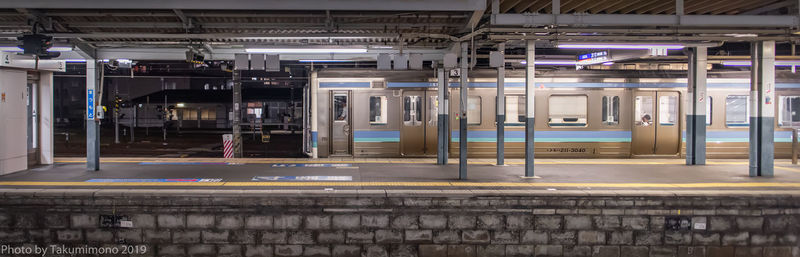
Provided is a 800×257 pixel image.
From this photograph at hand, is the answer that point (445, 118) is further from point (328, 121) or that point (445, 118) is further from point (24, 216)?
point (24, 216)

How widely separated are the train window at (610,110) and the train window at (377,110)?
620 centimetres

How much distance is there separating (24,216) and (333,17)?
6038 millimetres

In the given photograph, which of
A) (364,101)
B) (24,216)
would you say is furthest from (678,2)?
(24,216)

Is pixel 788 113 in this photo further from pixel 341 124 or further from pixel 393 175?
pixel 341 124

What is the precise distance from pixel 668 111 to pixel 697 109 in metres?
1.56

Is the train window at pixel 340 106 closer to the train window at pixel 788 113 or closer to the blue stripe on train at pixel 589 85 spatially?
the blue stripe on train at pixel 589 85

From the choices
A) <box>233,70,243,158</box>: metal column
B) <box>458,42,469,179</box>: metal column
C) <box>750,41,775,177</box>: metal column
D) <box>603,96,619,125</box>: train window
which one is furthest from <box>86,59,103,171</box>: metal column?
<box>750,41,775,177</box>: metal column

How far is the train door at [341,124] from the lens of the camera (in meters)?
15.1

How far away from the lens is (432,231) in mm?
8750

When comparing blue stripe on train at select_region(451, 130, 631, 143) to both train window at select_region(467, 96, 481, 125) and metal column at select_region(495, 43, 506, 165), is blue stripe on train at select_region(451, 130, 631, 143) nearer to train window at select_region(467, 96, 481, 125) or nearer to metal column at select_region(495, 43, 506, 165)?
train window at select_region(467, 96, 481, 125)

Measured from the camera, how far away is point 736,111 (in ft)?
50.4

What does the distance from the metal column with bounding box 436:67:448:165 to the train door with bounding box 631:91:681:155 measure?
5.63m

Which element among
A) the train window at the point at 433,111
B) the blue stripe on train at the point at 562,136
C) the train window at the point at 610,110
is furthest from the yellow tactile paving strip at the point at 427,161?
the train window at the point at 610,110

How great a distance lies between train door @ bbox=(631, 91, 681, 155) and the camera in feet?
50.2
